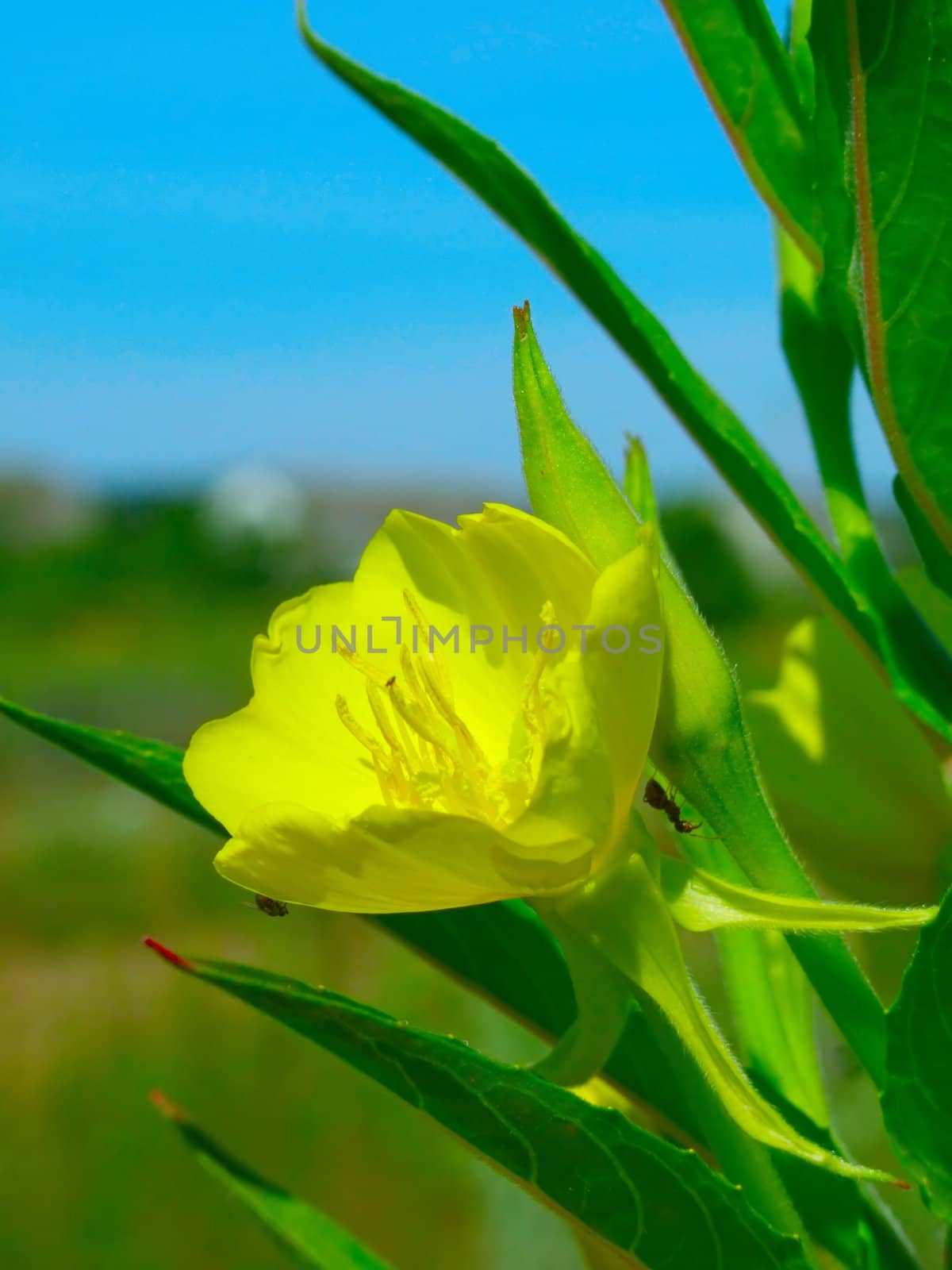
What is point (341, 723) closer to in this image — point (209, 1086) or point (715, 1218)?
point (715, 1218)

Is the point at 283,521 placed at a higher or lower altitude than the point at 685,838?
lower

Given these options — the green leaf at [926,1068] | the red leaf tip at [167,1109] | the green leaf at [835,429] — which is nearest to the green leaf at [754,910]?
the green leaf at [926,1068]

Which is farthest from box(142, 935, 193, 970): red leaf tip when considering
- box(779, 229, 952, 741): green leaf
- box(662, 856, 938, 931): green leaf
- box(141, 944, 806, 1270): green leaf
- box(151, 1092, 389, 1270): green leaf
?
box(779, 229, 952, 741): green leaf

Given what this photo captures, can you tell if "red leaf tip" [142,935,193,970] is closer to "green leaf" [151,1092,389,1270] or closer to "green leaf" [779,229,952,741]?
"green leaf" [151,1092,389,1270]

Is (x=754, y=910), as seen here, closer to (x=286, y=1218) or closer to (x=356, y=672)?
(x=356, y=672)

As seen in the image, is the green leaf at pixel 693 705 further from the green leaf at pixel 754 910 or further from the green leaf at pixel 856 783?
the green leaf at pixel 856 783

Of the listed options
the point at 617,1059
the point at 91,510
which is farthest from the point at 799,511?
the point at 91,510
